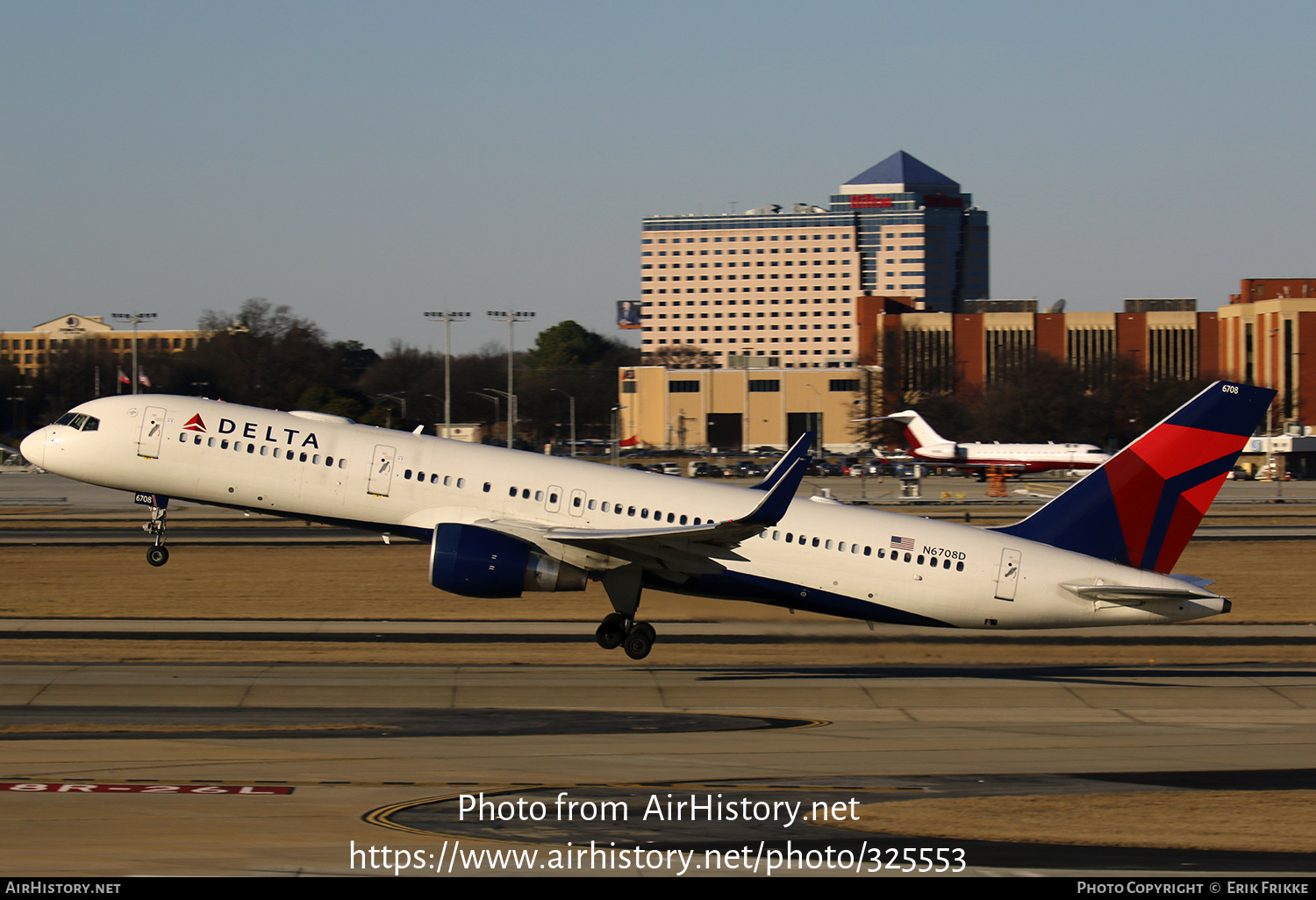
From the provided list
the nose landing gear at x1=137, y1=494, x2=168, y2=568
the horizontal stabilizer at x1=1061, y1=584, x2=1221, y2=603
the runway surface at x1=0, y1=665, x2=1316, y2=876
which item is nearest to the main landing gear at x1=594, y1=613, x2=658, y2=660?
the runway surface at x1=0, y1=665, x2=1316, y2=876

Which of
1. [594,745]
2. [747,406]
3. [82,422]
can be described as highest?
[747,406]

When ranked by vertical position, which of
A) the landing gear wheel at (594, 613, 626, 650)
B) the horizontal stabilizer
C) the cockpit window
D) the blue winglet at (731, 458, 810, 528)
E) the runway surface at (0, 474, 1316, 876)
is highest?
the cockpit window

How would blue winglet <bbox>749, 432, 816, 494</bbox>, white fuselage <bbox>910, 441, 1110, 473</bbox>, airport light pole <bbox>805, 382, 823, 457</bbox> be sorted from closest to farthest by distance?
blue winglet <bbox>749, 432, 816, 494</bbox>
white fuselage <bbox>910, 441, 1110, 473</bbox>
airport light pole <bbox>805, 382, 823, 457</bbox>

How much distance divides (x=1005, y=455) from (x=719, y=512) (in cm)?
8892

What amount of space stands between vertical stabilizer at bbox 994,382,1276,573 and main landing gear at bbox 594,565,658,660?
995 cm

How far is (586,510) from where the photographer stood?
2964 cm

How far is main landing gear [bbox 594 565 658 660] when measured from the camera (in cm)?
2934

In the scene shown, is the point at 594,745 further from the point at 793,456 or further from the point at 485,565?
the point at 793,456

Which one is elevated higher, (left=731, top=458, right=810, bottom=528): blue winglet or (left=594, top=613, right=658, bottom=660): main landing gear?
(left=731, top=458, right=810, bottom=528): blue winglet

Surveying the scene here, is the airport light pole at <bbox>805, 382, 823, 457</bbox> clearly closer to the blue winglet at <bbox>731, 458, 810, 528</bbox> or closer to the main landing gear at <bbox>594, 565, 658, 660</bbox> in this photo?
the main landing gear at <bbox>594, 565, 658, 660</bbox>

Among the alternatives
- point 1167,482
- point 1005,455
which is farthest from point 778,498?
point 1005,455

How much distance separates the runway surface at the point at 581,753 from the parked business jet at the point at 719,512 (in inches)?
78.3

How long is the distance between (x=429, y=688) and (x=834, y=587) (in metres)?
9.76

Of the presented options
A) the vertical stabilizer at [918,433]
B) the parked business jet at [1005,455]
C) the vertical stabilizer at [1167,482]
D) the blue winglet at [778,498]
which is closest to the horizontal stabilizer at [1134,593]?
the vertical stabilizer at [1167,482]
